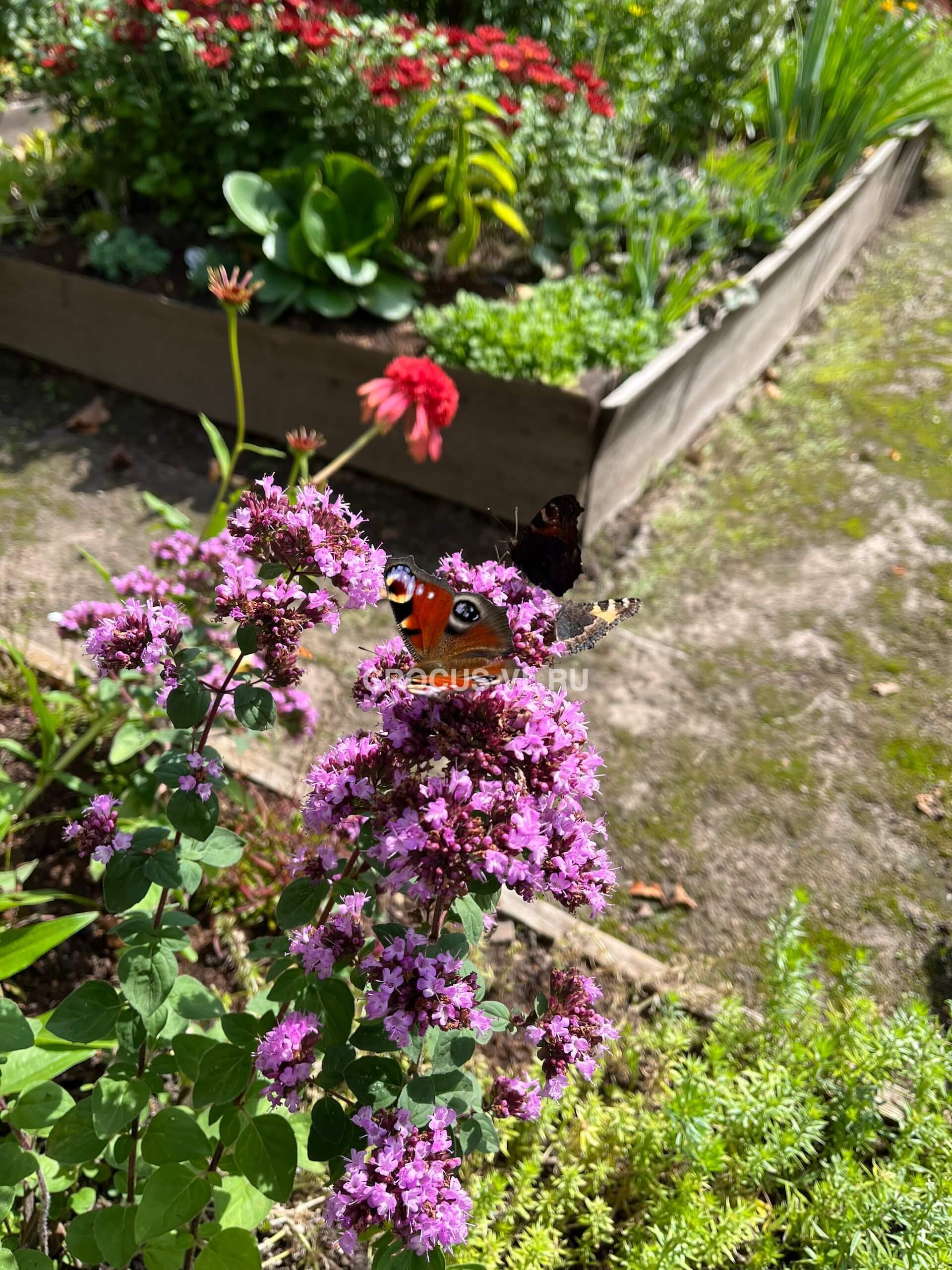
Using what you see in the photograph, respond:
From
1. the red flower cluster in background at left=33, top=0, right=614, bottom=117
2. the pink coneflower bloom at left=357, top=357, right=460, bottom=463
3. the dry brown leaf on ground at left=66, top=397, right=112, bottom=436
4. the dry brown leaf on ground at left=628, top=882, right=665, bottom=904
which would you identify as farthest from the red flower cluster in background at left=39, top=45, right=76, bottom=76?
the dry brown leaf on ground at left=628, top=882, right=665, bottom=904

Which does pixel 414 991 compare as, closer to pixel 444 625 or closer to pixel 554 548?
pixel 444 625

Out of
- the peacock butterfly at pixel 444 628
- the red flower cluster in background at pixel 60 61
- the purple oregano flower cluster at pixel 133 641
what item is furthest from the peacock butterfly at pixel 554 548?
the red flower cluster in background at pixel 60 61

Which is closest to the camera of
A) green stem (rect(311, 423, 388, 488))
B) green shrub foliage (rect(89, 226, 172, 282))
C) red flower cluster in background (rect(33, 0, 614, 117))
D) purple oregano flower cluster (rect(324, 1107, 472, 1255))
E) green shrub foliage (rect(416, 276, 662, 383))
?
purple oregano flower cluster (rect(324, 1107, 472, 1255))

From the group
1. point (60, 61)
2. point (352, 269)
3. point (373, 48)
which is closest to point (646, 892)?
point (352, 269)

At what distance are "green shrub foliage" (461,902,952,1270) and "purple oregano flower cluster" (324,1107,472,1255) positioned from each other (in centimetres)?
52

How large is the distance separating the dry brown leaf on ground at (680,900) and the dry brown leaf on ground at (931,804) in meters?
0.86

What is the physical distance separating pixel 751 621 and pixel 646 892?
4.44 feet

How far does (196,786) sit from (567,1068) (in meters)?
0.69

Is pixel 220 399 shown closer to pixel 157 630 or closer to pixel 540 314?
pixel 540 314

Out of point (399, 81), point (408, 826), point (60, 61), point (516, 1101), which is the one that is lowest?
point (516, 1101)

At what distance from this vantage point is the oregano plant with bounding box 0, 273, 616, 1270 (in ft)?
3.71

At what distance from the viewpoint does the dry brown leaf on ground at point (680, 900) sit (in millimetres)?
2418

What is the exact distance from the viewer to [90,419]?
4020 mm

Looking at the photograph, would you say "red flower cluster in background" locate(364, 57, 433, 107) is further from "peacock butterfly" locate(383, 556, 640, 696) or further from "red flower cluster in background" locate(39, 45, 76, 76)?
"peacock butterfly" locate(383, 556, 640, 696)
